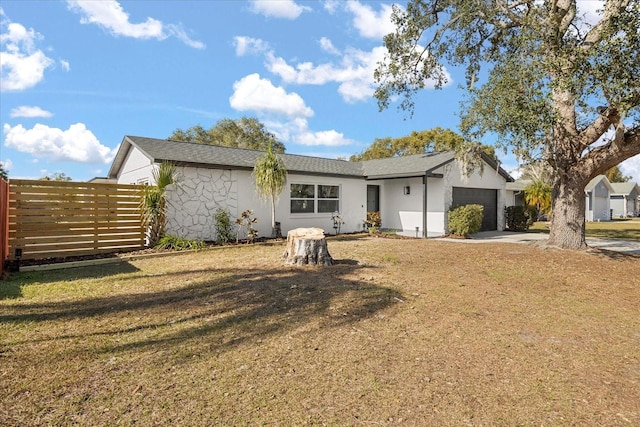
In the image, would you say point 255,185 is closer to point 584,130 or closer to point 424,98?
point 424,98

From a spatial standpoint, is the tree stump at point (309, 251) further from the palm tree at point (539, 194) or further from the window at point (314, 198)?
the palm tree at point (539, 194)

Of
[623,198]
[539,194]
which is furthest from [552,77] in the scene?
[623,198]

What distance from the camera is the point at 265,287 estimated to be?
5961 millimetres

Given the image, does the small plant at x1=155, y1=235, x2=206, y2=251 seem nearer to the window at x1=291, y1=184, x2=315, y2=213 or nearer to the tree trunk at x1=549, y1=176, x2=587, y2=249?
the window at x1=291, y1=184, x2=315, y2=213

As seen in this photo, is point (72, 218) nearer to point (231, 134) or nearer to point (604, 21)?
point (604, 21)

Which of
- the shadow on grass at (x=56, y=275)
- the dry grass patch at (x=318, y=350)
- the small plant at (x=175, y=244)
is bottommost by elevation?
the dry grass patch at (x=318, y=350)

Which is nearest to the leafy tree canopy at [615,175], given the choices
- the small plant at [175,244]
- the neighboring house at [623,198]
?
the neighboring house at [623,198]

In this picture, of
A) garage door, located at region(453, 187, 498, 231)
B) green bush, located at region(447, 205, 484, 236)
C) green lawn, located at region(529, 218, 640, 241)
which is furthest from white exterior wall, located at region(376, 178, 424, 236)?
green lawn, located at region(529, 218, 640, 241)

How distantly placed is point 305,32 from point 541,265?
11.7m

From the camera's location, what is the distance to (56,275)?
288 inches

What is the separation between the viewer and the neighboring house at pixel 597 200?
3067 centimetres

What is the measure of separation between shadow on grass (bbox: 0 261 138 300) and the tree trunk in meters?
11.8

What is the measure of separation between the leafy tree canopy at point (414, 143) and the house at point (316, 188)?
Answer: 18411 mm

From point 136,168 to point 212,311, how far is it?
402 inches
